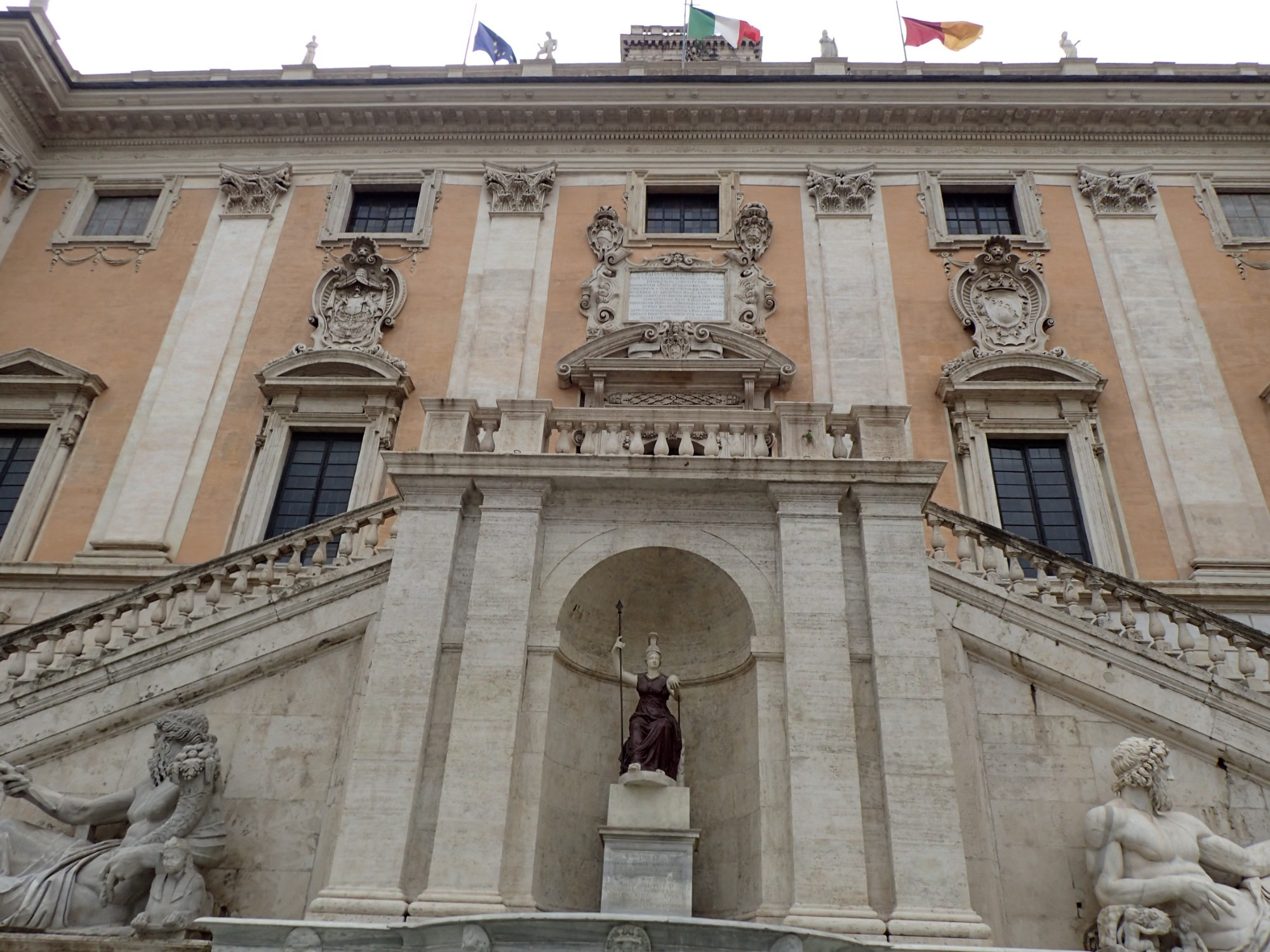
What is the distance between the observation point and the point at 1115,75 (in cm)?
1814

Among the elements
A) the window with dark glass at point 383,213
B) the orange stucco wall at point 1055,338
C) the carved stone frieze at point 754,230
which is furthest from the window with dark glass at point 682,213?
the window with dark glass at point 383,213

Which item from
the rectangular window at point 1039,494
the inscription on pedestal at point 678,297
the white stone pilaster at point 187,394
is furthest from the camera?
the inscription on pedestal at point 678,297

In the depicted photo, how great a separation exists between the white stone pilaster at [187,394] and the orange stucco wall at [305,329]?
191 mm

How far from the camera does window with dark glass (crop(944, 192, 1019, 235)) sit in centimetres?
1769

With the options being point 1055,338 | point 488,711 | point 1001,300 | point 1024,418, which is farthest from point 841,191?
point 488,711

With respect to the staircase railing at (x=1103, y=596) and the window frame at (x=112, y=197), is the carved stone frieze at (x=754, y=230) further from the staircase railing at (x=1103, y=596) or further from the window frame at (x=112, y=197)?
the window frame at (x=112, y=197)

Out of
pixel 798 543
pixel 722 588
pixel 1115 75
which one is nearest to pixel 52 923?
pixel 722 588

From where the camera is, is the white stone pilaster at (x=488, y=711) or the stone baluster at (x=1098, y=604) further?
the stone baluster at (x=1098, y=604)

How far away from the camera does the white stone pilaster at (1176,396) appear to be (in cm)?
1403

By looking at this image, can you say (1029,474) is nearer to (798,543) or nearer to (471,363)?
(798,543)

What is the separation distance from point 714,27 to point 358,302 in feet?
36.9

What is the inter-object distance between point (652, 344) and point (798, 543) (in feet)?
Result: 23.7

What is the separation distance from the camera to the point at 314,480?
604 inches

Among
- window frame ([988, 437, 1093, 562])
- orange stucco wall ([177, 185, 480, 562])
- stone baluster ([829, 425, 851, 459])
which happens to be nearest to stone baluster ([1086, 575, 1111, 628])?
stone baluster ([829, 425, 851, 459])
